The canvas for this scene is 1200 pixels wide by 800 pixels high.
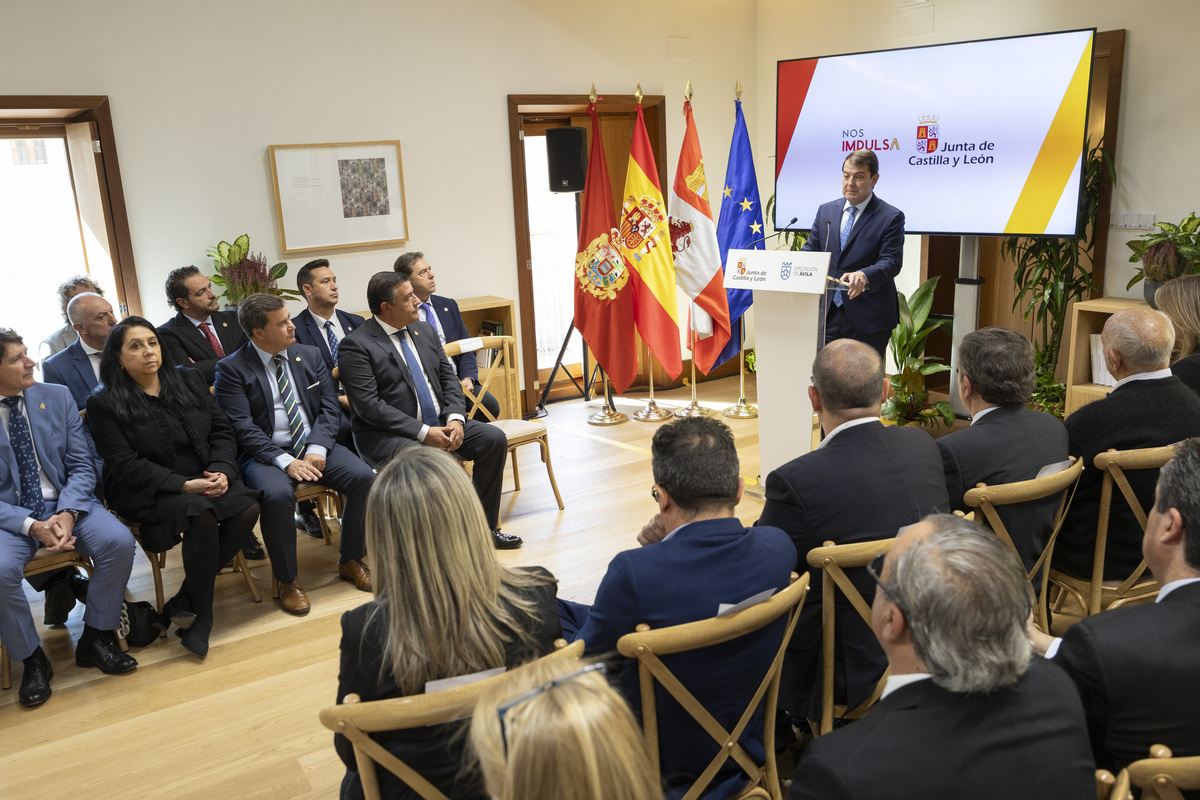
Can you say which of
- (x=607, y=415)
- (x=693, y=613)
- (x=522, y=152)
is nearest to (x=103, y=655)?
(x=693, y=613)

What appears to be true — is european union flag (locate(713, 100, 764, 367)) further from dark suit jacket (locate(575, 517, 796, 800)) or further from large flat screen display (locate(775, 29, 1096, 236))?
dark suit jacket (locate(575, 517, 796, 800))

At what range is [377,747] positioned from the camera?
1.60 m

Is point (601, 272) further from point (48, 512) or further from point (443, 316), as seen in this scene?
point (48, 512)

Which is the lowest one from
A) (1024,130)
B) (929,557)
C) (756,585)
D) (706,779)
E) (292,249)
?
(706,779)

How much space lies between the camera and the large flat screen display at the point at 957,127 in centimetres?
499

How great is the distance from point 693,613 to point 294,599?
2532 mm

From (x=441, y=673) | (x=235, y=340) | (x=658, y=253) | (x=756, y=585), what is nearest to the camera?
(x=441, y=673)

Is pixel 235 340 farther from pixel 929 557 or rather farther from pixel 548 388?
pixel 929 557

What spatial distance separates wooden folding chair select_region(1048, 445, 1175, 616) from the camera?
2.54 m

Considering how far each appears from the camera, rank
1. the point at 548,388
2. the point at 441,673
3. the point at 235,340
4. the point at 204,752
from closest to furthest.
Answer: the point at 441,673 → the point at 204,752 → the point at 235,340 → the point at 548,388

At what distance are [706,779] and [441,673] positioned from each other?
0.59 m

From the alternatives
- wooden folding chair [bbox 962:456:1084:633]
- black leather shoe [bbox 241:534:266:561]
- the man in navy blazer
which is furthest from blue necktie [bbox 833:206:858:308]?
black leather shoe [bbox 241:534:266:561]

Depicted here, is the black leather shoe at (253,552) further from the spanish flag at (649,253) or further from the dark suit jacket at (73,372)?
the spanish flag at (649,253)

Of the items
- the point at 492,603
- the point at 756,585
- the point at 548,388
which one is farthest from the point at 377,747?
the point at 548,388
